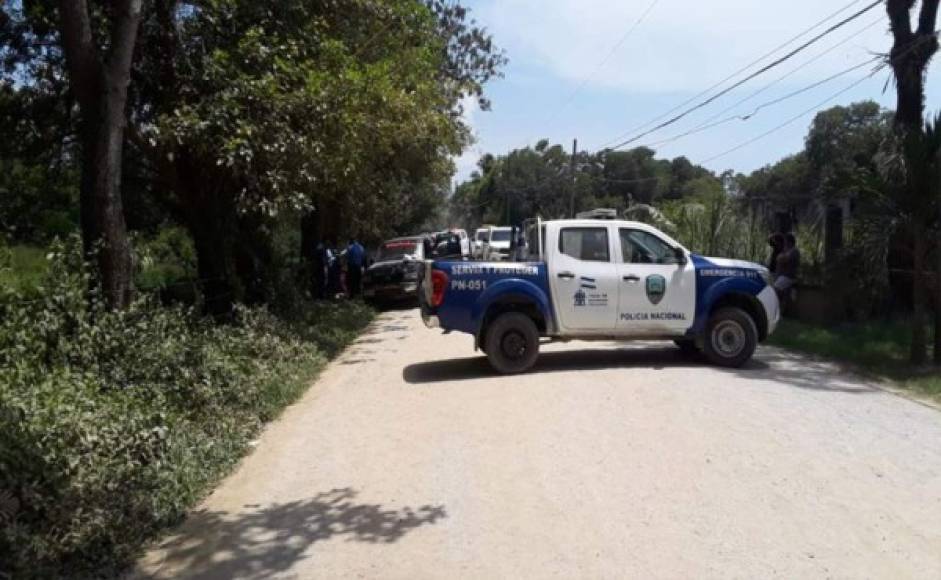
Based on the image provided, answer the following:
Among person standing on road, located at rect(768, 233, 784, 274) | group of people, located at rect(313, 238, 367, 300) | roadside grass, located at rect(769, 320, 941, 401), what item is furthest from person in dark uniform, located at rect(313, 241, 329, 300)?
roadside grass, located at rect(769, 320, 941, 401)

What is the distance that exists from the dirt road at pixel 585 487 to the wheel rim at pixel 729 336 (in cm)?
101

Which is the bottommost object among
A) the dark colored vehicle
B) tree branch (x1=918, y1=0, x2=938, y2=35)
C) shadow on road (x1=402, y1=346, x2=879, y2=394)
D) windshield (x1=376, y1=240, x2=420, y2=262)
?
shadow on road (x1=402, y1=346, x2=879, y2=394)

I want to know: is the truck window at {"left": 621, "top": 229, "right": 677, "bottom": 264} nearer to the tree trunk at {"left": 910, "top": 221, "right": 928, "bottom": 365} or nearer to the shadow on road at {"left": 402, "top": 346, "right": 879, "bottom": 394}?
the shadow on road at {"left": 402, "top": 346, "right": 879, "bottom": 394}

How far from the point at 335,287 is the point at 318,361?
11.8 m

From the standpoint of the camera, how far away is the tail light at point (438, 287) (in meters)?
11.1

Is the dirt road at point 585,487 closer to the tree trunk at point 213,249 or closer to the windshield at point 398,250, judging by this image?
the tree trunk at point 213,249

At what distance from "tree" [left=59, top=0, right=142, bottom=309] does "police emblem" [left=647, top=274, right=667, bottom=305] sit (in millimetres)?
6401

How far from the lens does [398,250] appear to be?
2450 cm

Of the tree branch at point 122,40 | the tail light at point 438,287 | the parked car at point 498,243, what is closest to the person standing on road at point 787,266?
the tail light at point 438,287

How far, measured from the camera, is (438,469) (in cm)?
698

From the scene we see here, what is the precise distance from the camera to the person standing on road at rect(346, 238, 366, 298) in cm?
2427

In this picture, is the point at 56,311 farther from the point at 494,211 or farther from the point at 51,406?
the point at 494,211

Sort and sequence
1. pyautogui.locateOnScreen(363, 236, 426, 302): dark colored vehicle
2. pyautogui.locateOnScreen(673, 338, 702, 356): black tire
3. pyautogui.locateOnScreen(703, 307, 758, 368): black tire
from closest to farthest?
pyautogui.locateOnScreen(703, 307, 758, 368): black tire
pyautogui.locateOnScreen(673, 338, 702, 356): black tire
pyautogui.locateOnScreen(363, 236, 426, 302): dark colored vehicle

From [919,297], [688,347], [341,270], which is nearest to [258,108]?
[688,347]
